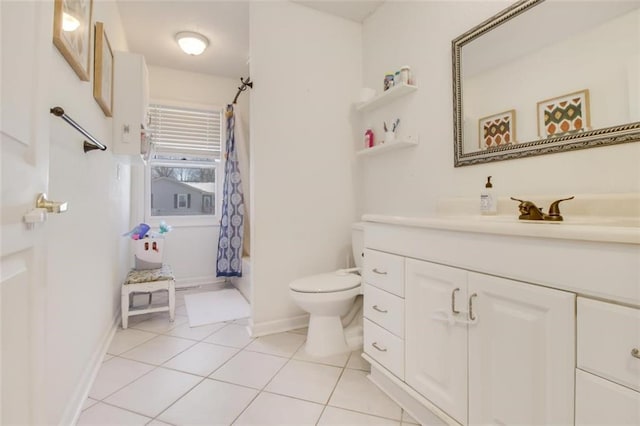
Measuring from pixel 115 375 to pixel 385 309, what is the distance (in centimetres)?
146

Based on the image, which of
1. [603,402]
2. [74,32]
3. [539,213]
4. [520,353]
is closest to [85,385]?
[74,32]

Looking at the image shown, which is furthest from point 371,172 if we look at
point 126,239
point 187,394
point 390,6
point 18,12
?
point 126,239

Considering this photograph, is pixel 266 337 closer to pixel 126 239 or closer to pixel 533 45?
pixel 126 239

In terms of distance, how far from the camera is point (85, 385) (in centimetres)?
143

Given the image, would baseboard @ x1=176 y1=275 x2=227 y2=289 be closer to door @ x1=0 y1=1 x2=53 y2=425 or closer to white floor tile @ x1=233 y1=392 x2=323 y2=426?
white floor tile @ x1=233 y1=392 x2=323 y2=426

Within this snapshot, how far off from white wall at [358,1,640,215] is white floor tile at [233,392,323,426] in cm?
126

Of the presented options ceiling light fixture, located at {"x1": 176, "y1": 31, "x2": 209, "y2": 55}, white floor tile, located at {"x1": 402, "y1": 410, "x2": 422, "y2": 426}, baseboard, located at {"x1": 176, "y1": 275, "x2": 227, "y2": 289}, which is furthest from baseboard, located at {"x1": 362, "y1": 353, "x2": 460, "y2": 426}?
ceiling light fixture, located at {"x1": 176, "y1": 31, "x2": 209, "y2": 55}

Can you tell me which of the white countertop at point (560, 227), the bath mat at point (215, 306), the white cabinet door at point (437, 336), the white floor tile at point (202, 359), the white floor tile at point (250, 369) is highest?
the white countertop at point (560, 227)

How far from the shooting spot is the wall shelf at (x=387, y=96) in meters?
1.95

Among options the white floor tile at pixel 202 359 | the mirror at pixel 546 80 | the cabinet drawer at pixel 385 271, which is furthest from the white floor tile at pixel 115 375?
the mirror at pixel 546 80

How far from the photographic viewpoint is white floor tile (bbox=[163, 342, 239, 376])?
1.68 meters

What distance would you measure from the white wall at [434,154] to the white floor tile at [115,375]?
1.82 m

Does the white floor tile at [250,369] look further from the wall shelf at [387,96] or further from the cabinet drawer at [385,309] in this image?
the wall shelf at [387,96]

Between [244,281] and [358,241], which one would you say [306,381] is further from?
[244,281]
